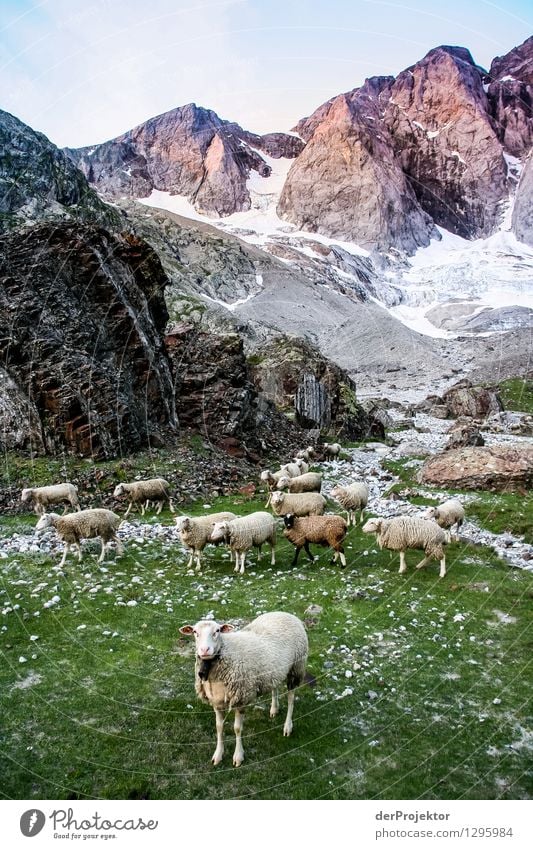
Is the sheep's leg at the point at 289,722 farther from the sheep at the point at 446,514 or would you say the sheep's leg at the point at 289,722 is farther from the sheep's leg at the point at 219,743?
the sheep at the point at 446,514

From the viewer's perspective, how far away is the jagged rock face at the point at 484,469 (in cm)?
2697

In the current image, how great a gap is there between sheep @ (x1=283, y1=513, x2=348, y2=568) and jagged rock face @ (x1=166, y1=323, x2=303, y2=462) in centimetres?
1672

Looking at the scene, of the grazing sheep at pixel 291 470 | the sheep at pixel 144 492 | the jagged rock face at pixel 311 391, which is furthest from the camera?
the jagged rock face at pixel 311 391

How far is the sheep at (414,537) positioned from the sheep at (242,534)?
3.29 meters

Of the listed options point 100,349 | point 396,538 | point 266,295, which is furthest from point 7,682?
point 266,295

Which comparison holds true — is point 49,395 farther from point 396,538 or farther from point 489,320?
point 489,320

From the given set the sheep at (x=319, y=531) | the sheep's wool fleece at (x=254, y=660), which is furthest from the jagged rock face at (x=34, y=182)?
the sheep's wool fleece at (x=254, y=660)

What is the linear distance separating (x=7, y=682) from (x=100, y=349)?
76.9ft

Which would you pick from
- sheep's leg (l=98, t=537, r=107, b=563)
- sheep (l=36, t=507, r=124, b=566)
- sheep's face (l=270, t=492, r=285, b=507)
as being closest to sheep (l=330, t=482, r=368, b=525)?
sheep's face (l=270, t=492, r=285, b=507)

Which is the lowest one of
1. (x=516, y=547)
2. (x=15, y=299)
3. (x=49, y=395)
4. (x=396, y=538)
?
(x=516, y=547)

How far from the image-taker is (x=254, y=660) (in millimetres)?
8586

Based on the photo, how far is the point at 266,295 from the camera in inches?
7077

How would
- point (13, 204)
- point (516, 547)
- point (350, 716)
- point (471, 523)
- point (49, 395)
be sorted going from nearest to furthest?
point (350, 716) → point (516, 547) → point (471, 523) → point (49, 395) → point (13, 204)

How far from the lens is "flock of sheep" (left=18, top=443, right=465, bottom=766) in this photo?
835 cm
